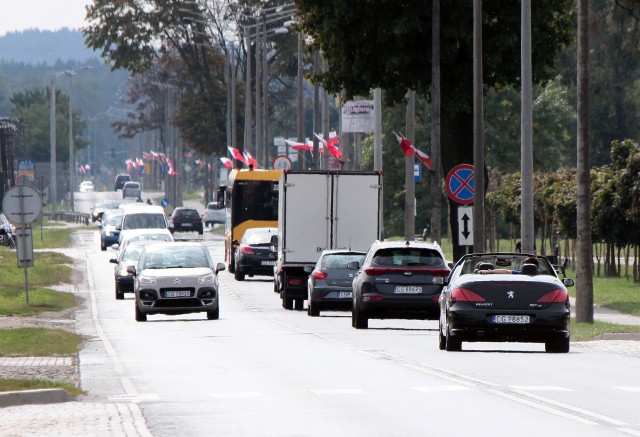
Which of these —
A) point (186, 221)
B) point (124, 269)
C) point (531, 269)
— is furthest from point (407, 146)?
point (186, 221)

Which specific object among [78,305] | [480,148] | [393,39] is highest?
[393,39]

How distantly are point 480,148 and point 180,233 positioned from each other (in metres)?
66.1

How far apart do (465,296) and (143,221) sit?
4366cm

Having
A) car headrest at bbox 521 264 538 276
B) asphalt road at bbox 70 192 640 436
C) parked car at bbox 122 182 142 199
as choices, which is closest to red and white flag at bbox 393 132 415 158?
asphalt road at bbox 70 192 640 436

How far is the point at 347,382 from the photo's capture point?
19.6m

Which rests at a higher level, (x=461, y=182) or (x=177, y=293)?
(x=461, y=182)

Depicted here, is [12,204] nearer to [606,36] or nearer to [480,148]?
[480,148]

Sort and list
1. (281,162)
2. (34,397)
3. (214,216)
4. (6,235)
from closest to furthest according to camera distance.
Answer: (34,397) → (281,162) → (6,235) → (214,216)

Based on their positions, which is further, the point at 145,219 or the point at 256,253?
the point at 145,219

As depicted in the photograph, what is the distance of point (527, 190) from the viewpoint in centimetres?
3659

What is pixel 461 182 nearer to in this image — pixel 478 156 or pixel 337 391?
pixel 478 156

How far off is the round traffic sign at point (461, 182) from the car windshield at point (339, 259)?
11.5 ft

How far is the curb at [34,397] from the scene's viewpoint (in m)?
17.3

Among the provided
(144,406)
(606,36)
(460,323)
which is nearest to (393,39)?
(460,323)
